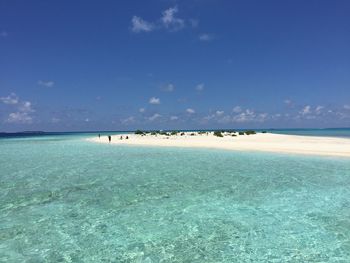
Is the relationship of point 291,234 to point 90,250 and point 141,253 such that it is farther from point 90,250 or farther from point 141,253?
point 90,250

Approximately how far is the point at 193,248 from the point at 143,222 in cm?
268

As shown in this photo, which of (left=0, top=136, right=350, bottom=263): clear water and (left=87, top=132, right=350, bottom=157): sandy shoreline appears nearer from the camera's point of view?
(left=0, top=136, right=350, bottom=263): clear water

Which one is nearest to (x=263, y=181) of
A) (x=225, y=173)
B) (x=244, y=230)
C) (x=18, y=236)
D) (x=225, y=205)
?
(x=225, y=173)

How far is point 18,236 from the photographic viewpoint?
936 centimetres

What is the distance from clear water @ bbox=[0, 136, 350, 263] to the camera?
821 centimetres

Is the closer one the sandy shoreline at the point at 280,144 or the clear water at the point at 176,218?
the clear water at the point at 176,218

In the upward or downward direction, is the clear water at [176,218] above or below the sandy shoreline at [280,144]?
below

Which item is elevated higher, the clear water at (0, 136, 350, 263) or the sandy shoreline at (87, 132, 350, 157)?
the sandy shoreline at (87, 132, 350, 157)

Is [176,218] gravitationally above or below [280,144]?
below

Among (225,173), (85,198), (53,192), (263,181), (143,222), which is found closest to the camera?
(143,222)

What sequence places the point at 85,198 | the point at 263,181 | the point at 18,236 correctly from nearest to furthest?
the point at 18,236, the point at 85,198, the point at 263,181

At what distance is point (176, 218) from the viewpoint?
36.3 ft

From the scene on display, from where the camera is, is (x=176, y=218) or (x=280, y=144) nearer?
(x=176, y=218)

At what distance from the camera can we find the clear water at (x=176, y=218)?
8211mm
